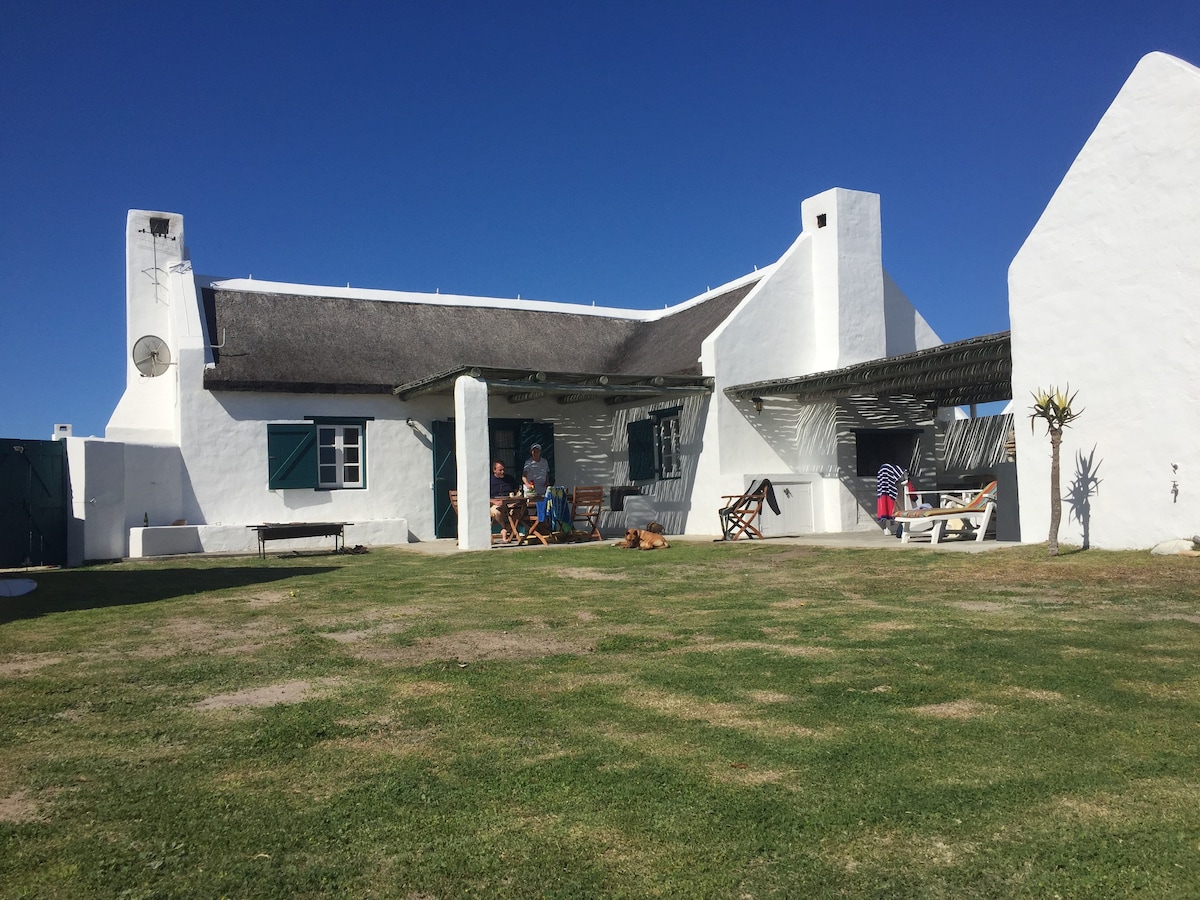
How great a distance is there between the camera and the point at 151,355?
1625 cm

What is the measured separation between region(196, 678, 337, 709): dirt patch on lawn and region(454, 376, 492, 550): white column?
8.65 meters

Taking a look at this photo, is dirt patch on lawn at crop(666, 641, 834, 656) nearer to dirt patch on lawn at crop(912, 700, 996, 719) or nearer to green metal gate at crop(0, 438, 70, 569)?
dirt patch on lawn at crop(912, 700, 996, 719)

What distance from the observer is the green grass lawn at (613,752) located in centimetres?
252

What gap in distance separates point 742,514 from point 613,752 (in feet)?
35.9

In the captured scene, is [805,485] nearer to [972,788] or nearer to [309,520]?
[309,520]

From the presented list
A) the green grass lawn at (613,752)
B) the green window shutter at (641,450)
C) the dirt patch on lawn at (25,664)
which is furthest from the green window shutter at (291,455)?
the dirt patch on lawn at (25,664)

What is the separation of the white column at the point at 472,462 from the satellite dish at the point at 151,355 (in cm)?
614

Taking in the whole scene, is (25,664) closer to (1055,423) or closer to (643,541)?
(643,541)

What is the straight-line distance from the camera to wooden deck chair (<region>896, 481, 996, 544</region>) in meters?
11.5

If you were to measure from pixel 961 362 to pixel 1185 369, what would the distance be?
299 centimetres

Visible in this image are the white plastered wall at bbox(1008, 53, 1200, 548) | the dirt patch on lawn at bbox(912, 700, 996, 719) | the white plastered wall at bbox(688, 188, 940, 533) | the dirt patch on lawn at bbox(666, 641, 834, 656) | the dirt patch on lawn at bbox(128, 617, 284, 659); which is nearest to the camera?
the dirt patch on lawn at bbox(912, 700, 996, 719)

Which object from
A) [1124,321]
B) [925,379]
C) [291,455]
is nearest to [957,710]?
[1124,321]

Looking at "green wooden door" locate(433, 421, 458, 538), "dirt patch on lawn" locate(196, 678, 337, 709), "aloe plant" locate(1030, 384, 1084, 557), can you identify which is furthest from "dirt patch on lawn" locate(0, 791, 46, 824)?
"green wooden door" locate(433, 421, 458, 538)

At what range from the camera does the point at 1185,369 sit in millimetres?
8891
